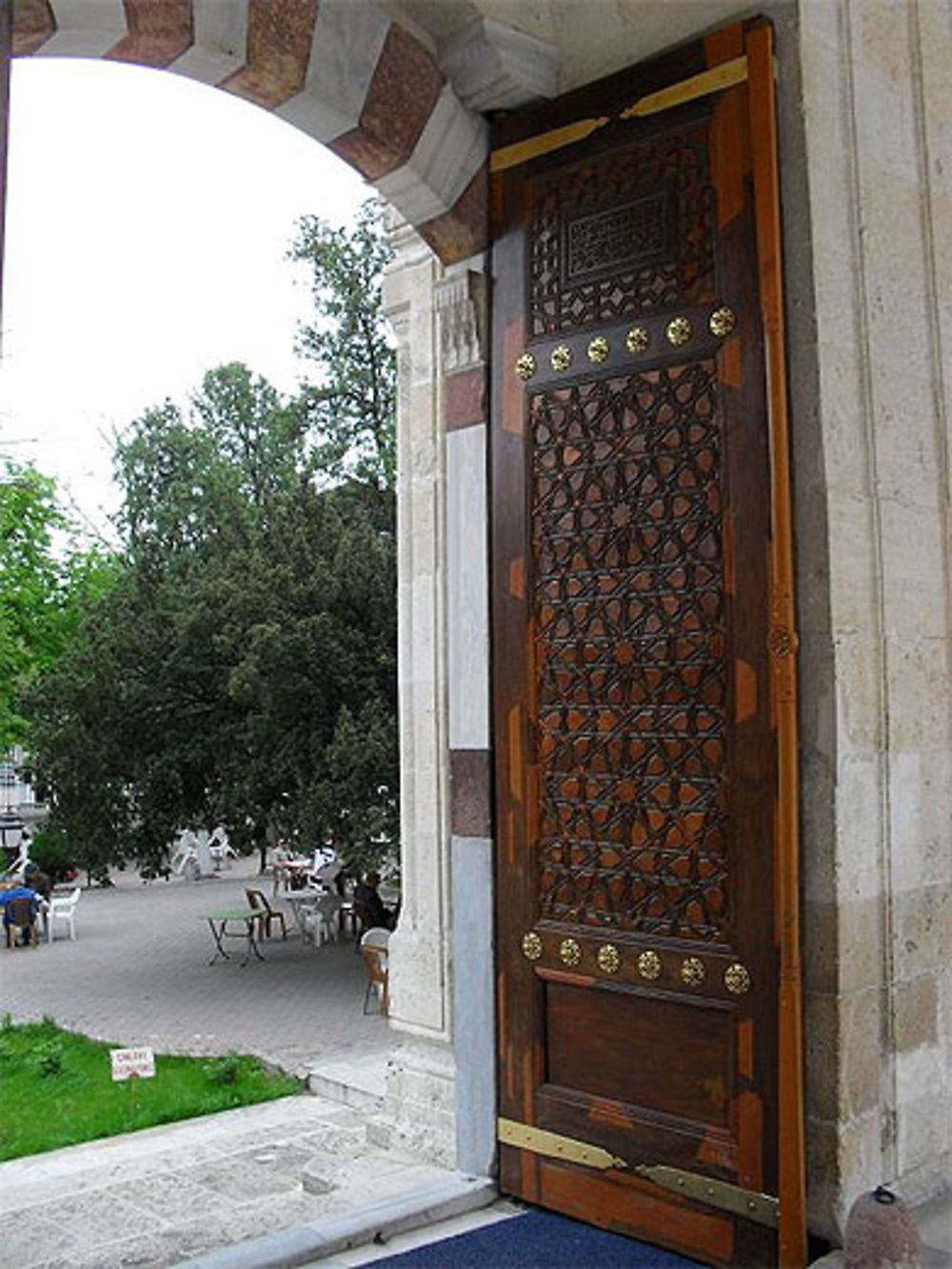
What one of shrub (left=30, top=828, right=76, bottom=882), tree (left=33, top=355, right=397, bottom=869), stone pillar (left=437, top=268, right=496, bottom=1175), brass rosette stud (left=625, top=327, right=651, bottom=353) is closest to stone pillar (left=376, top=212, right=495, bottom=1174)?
stone pillar (left=437, top=268, right=496, bottom=1175)

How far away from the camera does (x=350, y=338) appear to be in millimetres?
14664

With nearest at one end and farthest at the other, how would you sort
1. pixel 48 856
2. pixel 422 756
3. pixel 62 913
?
pixel 422 756, pixel 62 913, pixel 48 856

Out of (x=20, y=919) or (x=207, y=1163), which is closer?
(x=207, y=1163)

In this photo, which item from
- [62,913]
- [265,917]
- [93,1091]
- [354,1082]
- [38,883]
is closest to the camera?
[354,1082]

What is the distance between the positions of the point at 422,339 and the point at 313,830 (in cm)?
771

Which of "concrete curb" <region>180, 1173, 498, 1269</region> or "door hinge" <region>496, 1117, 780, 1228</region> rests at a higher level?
"door hinge" <region>496, 1117, 780, 1228</region>

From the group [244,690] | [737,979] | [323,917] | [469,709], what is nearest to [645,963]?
[737,979]

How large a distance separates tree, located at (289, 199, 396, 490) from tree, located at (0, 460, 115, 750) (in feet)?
14.7

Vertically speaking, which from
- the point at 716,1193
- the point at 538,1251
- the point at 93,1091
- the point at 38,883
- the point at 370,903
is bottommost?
the point at 93,1091

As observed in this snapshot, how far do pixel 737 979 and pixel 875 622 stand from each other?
0.98 meters

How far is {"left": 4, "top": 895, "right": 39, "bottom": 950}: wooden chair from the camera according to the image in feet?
46.9

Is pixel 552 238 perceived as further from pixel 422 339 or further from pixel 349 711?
pixel 349 711

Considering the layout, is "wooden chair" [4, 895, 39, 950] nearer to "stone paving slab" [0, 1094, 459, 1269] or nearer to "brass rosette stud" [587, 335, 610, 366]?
"stone paving slab" [0, 1094, 459, 1269]

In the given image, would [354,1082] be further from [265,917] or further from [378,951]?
[265,917]
